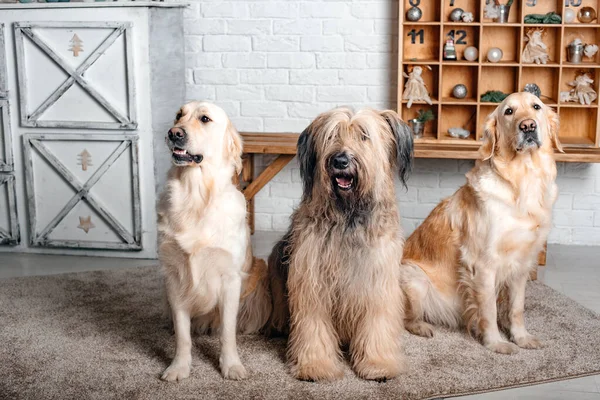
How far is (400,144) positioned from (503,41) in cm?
232

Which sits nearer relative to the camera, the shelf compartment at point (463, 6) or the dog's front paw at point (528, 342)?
the dog's front paw at point (528, 342)

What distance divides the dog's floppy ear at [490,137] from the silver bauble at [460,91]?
1.65m

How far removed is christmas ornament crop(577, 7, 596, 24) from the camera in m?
4.43

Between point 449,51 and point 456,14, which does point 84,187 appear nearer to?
point 449,51

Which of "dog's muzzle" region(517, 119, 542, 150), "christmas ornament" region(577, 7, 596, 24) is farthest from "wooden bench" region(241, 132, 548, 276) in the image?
"dog's muzzle" region(517, 119, 542, 150)

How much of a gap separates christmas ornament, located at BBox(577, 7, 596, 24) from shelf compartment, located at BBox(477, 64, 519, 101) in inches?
19.0

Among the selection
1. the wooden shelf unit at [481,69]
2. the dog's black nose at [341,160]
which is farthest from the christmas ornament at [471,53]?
the dog's black nose at [341,160]

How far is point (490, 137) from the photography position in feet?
9.73

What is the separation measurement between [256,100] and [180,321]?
251 cm

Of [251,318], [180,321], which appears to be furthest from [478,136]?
[180,321]

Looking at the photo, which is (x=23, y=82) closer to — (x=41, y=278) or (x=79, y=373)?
(x=41, y=278)

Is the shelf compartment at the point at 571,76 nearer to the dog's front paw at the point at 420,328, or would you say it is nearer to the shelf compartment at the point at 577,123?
the shelf compartment at the point at 577,123

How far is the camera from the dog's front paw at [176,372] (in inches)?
107

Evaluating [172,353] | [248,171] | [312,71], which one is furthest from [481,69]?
[172,353]
